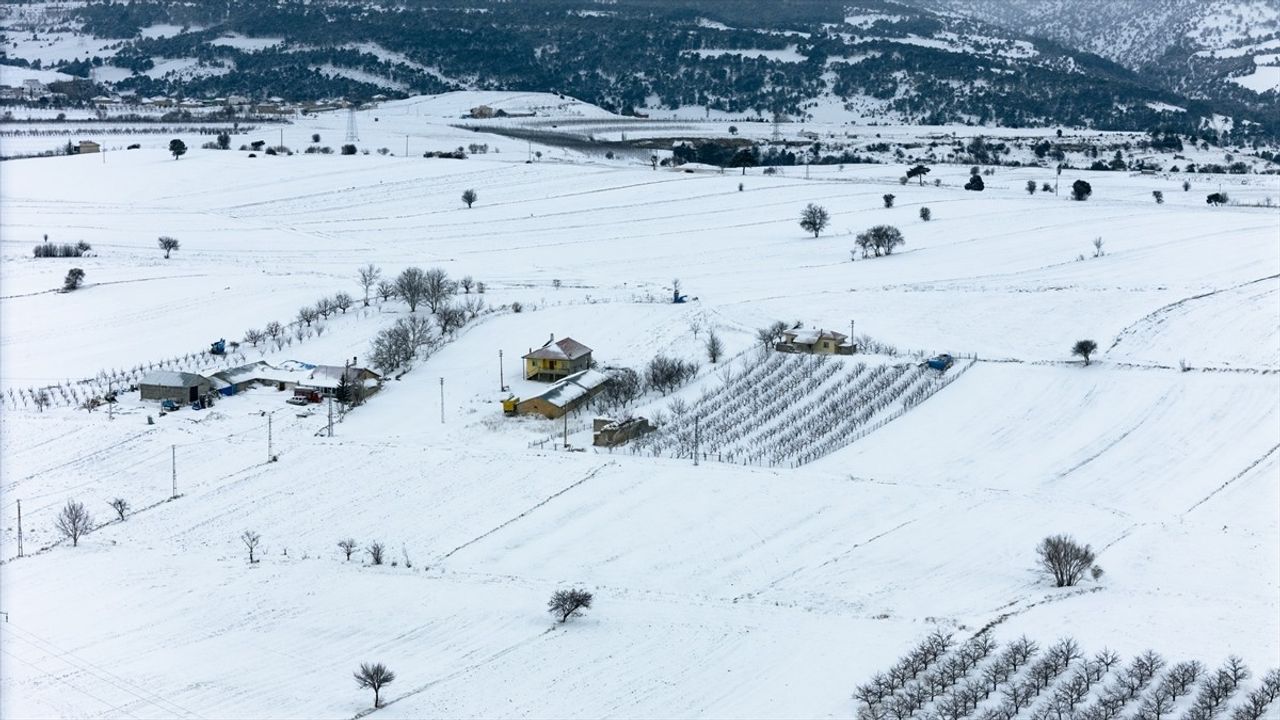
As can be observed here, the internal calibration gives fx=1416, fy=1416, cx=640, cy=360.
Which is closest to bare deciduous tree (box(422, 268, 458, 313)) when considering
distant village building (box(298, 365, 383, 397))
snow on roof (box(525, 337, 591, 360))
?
snow on roof (box(525, 337, 591, 360))

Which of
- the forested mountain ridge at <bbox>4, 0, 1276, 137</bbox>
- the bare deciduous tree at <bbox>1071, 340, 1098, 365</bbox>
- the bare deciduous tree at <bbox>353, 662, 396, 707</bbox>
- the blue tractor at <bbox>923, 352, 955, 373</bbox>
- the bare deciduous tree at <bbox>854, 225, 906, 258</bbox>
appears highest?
the forested mountain ridge at <bbox>4, 0, 1276, 137</bbox>

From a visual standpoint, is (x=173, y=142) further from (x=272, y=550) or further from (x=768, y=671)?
(x=768, y=671)

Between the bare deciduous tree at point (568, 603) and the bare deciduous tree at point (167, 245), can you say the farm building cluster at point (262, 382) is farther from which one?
the bare deciduous tree at point (167, 245)

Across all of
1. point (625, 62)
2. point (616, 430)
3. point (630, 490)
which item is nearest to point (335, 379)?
point (616, 430)

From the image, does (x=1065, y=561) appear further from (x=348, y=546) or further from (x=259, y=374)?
(x=259, y=374)

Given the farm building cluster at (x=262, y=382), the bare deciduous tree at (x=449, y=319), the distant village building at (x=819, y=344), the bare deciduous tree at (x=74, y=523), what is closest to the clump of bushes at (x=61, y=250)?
the bare deciduous tree at (x=449, y=319)

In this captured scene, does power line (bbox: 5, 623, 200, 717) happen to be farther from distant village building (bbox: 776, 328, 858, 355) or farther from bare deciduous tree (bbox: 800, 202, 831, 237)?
bare deciduous tree (bbox: 800, 202, 831, 237)
